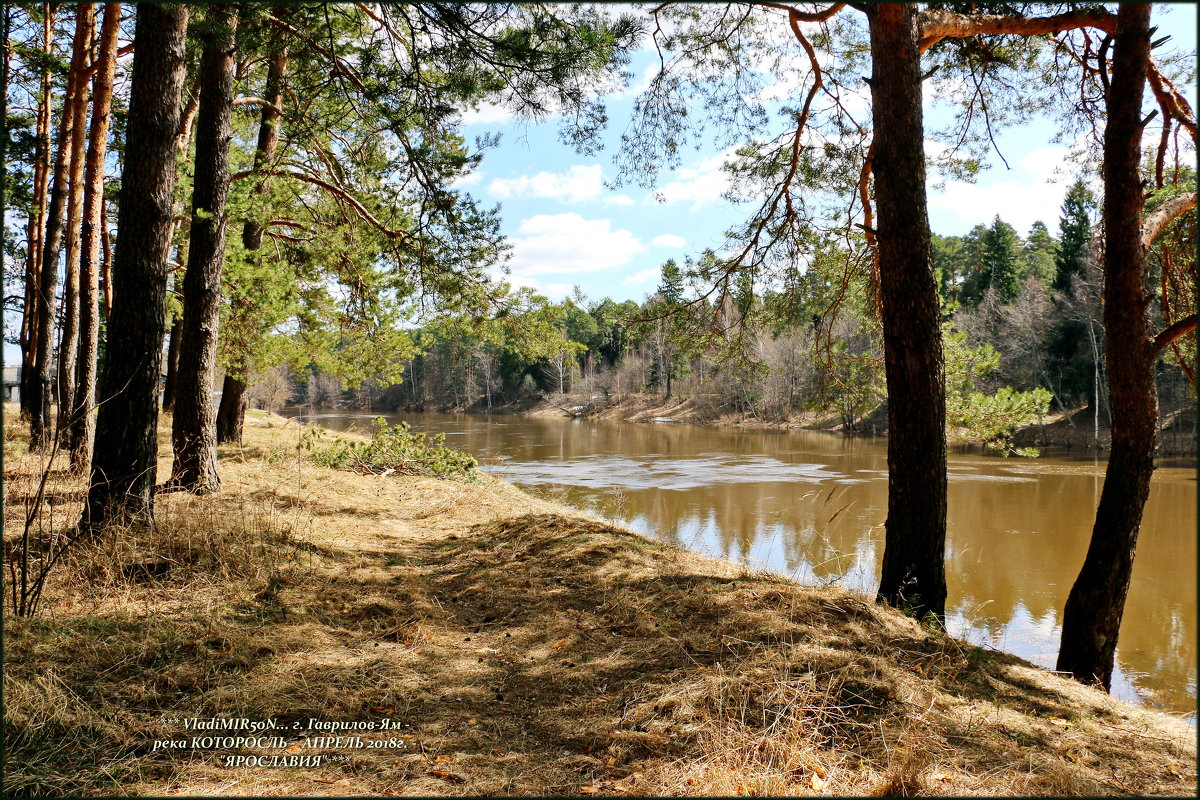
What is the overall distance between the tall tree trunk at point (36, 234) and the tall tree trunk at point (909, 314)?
10511 mm

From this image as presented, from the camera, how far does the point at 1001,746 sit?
8.31 ft

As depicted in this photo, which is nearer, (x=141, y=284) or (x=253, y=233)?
(x=141, y=284)

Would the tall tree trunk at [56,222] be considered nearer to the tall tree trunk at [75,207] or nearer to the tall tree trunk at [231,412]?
the tall tree trunk at [75,207]

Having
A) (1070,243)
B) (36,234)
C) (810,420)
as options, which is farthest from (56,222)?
(1070,243)

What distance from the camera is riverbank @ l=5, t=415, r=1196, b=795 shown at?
2.26 metres

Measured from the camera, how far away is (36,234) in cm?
1167

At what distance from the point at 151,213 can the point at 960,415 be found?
24.6 feet

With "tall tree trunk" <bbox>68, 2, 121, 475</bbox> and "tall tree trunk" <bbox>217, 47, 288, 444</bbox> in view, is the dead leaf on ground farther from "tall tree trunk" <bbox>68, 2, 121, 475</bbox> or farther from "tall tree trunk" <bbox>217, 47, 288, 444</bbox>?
"tall tree trunk" <bbox>217, 47, 288, 444</bbox>

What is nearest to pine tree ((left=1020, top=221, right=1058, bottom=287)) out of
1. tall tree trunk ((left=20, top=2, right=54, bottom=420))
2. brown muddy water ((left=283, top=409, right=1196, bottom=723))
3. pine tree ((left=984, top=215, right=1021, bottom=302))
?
pine tree ((left=984, top=215, right=1021, bottom=302))

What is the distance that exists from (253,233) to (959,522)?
13.2 metres

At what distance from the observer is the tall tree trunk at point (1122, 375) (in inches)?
177

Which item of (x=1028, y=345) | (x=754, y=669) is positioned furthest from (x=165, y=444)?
(x=1028, y=345)

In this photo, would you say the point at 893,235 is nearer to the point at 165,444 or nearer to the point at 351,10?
the point at 351,10

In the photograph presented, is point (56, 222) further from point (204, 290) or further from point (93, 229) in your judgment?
point (204, 290)
